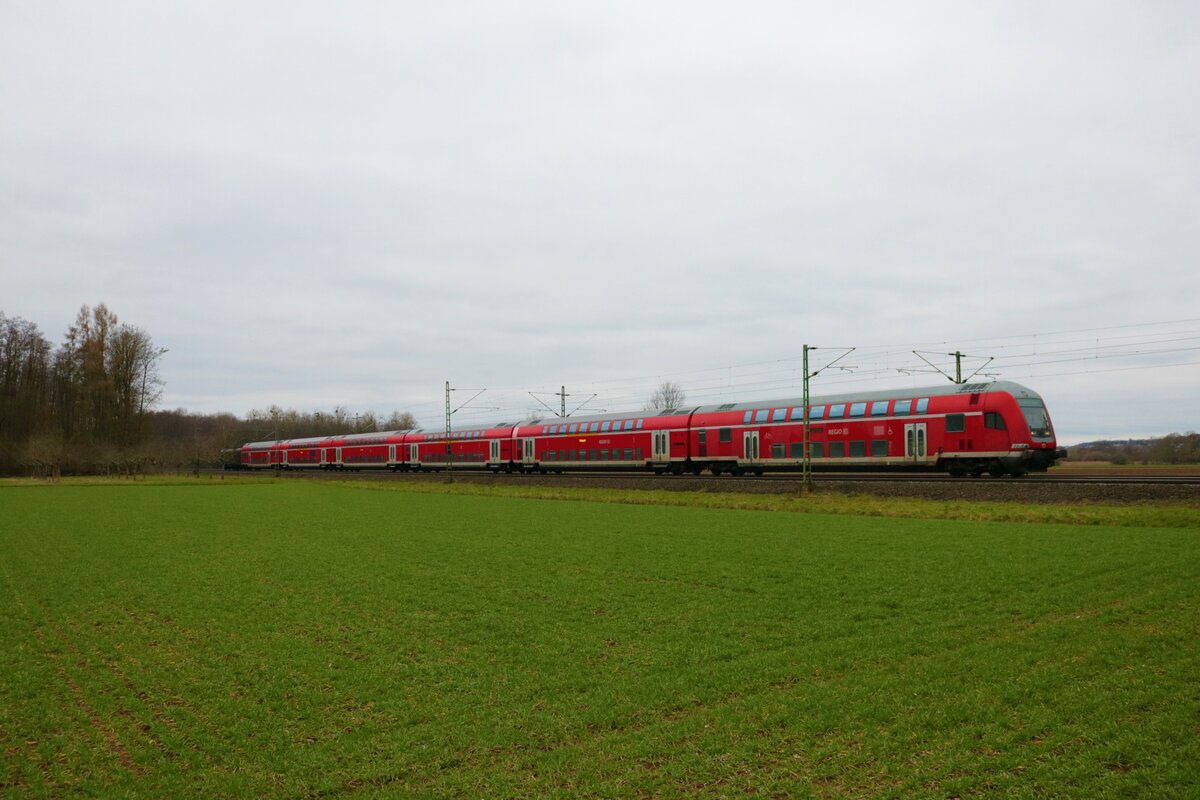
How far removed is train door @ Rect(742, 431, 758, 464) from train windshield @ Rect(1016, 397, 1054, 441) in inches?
577

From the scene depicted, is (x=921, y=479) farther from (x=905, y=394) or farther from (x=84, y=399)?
(x=84, y=399)

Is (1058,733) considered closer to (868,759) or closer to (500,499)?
(868,759)

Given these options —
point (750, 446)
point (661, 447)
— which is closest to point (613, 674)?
point (750, 446)

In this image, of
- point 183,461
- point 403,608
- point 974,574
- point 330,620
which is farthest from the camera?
point 183,461

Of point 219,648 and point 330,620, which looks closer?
point 219,648

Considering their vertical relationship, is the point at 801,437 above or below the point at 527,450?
above

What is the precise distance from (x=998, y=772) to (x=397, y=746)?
16.9ft

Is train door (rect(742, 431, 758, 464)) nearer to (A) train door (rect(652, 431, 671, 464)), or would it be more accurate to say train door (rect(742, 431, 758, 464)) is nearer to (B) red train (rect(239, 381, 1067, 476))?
(B) red train (rect(239, 381, 1067, 476))

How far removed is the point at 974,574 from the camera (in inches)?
647

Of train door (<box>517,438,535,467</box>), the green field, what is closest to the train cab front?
the green field

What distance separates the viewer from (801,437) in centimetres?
4566

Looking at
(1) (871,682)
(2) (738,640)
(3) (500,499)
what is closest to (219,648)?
(2) (738,640)

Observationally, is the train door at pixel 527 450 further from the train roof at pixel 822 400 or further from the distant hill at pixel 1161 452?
the distant hill at pixel 1161 452

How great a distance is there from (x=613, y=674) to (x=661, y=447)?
151 ft
